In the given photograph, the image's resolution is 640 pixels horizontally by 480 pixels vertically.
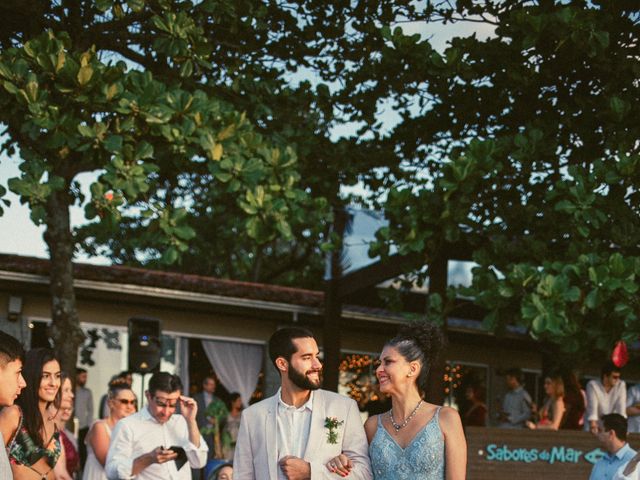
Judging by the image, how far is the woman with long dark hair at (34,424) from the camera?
615 centimetres

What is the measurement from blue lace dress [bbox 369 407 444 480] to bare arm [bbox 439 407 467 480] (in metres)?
0.03

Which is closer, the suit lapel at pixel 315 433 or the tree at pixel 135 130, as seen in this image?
the suit lapel at pixel 315 433

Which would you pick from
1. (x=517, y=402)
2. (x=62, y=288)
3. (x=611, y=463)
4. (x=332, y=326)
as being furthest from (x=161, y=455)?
(x=332, y=326)

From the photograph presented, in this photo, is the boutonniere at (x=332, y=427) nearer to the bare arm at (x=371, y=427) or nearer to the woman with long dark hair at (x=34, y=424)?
the bare arm at (x=371, y=427)

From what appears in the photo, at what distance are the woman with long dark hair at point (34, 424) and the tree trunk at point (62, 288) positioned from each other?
22.8 ft

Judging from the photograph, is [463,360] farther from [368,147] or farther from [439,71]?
[439,71]

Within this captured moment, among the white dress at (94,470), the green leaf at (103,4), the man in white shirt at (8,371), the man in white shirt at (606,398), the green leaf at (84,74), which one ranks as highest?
the green leaf at (103,4)

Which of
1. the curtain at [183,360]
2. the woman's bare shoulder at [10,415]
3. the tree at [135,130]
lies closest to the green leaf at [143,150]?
the tree at [135,130]

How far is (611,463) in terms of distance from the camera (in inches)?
408

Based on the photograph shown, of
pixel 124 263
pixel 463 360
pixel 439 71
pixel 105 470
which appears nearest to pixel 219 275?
pixel 124 263

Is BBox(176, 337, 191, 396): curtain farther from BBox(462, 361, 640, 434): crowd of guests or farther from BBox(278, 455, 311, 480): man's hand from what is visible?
BBox(278, 455, 311, 480): man's hand

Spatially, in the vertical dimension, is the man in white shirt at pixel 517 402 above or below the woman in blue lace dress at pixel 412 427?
above

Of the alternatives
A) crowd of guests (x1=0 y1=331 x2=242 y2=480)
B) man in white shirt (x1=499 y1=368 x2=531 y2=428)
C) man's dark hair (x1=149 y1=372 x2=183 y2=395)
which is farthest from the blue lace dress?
man in white shirt (x1=499 y1=368 x2=531 y2=428)

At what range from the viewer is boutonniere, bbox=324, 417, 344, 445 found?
597 cm
